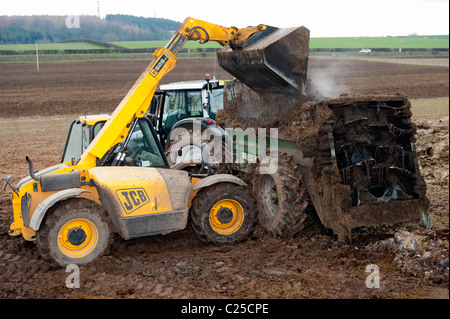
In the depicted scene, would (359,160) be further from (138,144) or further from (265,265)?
(138,144)

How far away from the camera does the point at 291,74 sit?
7.20m

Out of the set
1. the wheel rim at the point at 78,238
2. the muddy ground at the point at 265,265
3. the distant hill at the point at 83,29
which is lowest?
the muddy ground at the point at 265,265

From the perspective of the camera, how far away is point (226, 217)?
6.80 metres

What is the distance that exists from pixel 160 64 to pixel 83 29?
31739 millimetres

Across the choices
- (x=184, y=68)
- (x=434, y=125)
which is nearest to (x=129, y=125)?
(x=434, y=125)

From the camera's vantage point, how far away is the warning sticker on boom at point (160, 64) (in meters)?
6.83

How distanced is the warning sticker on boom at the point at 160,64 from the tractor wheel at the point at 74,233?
193 cm

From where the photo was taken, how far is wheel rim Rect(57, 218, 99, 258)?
594 centimetres

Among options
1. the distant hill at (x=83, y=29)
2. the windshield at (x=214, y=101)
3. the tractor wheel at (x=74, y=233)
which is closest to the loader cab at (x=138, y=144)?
the tractor wheel at (x=74, y=233)

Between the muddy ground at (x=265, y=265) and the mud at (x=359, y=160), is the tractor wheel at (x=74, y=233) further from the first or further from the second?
the mud at (x=359, y=160)

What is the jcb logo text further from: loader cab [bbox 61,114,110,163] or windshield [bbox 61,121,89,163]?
windshield [bbox 61,121,89,163]

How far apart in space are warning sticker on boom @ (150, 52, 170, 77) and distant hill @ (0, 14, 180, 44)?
7.16 metres

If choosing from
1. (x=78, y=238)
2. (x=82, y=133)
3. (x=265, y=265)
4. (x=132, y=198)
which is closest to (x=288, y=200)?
(x=265, y=265)

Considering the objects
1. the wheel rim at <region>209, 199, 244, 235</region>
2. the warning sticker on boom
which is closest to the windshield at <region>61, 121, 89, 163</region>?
the warning sticker on boom
